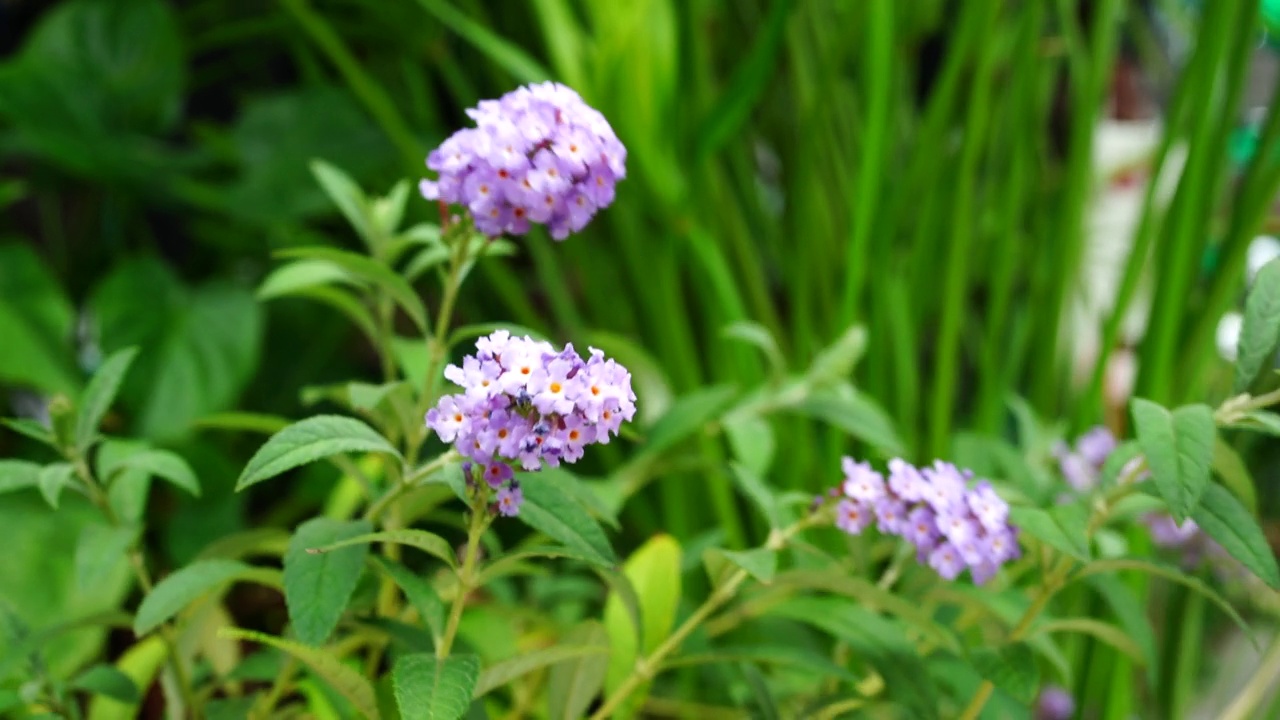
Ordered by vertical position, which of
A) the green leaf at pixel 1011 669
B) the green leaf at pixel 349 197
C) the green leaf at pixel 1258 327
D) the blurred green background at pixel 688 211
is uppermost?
the blurred green background at pixel 688 211

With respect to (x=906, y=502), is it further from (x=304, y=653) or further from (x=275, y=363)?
(x=275, y=363)

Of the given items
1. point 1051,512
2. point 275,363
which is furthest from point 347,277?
point 275,363

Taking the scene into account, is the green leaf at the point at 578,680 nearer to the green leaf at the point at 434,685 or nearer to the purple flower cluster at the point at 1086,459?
the green leaf at the point at 434,685

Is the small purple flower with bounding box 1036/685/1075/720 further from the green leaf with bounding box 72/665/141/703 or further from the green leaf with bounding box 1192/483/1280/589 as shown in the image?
the green leaf with bounding box 72/665/141/703

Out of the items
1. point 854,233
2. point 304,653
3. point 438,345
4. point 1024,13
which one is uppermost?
point 1024,13

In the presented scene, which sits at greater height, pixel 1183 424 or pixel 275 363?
pixel 275 363

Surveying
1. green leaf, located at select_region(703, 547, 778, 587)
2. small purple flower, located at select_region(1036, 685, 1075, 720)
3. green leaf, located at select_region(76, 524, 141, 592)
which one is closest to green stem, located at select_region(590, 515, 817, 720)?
green leaf, located at select_region(703, 547, 778, 587)

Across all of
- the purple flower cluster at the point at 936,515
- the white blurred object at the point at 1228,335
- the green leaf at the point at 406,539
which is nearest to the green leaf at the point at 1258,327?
the white blurred object at the point at 1228,335
